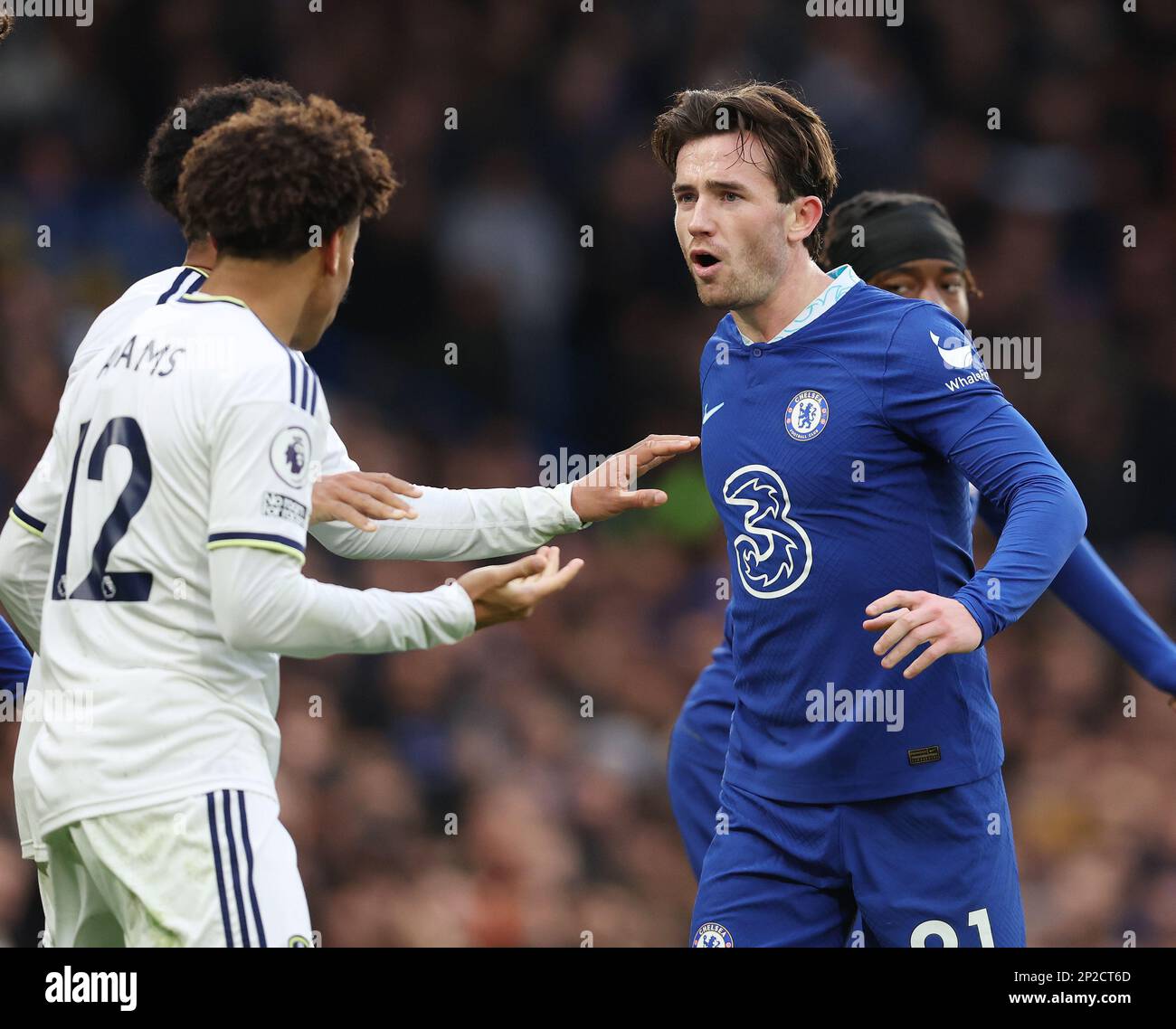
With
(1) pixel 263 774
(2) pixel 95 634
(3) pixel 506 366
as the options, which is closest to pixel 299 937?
(1) pixel 263 774

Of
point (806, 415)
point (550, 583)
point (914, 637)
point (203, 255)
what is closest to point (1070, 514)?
point (914, 637)

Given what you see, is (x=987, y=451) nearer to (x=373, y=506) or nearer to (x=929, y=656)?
(x=929, y=656)

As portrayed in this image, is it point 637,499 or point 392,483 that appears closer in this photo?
point 392,483

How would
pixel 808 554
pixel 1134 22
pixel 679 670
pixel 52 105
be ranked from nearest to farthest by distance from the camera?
pixel 808 554, pixel 679 670, pixel 52 105, pixel 1134 22

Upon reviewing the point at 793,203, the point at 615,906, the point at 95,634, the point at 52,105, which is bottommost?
the point at 615,906

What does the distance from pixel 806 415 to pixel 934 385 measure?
31cm

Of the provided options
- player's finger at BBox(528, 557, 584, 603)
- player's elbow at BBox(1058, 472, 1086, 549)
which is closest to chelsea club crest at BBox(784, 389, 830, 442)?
player's elbow at BBox(1058, 472, 1086, 549)

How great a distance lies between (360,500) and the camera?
3.53 meters

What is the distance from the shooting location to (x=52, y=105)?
9.12 metres

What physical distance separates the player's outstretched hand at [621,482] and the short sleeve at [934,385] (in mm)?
474

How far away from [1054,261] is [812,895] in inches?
270

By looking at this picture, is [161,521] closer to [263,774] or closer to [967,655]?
[263,774]

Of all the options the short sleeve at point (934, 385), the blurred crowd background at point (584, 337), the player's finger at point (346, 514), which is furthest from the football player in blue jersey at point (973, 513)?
the blurred crowd background at point (584, 337)

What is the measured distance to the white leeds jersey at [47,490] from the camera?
3.22m
